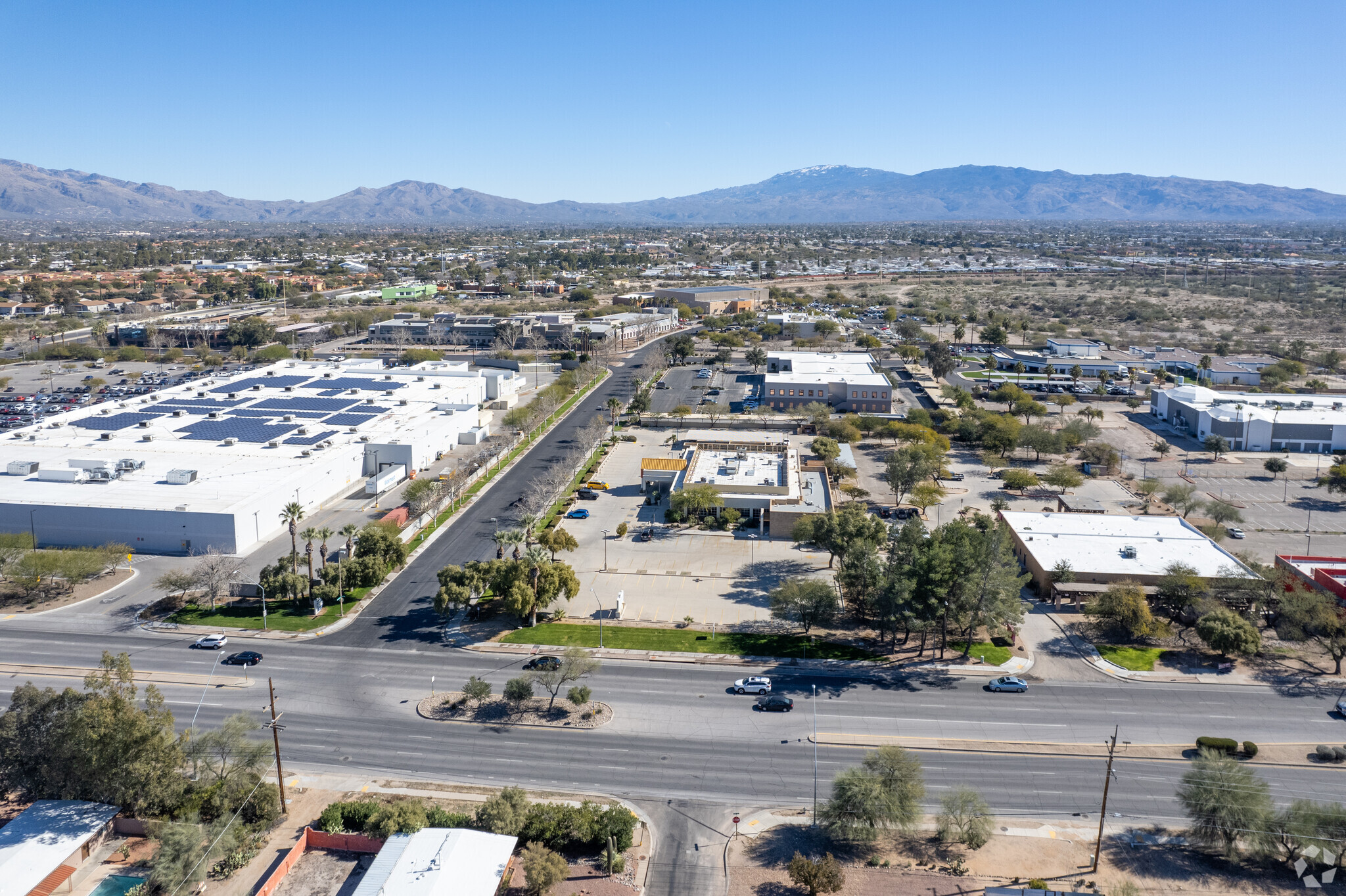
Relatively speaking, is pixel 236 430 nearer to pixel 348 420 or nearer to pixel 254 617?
pixel 348 420

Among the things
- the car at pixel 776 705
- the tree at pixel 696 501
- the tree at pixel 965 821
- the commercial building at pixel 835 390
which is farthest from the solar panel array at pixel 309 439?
the tree at pixel 965 821

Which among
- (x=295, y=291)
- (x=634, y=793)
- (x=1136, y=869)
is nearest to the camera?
(x=1136, y=869)

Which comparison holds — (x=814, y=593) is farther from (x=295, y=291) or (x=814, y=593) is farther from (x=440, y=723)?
(x=295, y=291)

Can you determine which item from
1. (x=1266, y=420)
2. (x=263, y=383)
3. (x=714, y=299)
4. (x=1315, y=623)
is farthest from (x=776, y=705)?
(x=714, y=299)

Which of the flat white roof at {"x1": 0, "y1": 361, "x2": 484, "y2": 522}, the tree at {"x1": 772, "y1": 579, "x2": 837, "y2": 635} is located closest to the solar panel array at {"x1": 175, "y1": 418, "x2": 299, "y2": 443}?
the flat white roof at {"x1": 0, "y1": 361, "x2": 484, "y2": 522}

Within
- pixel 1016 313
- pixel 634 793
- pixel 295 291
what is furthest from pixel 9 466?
pixel 1016 313

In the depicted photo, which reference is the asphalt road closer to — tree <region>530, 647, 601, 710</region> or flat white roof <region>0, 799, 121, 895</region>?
tree <region>530, 647, 601, 710</region>

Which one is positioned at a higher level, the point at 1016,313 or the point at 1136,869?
the point at 1016,313

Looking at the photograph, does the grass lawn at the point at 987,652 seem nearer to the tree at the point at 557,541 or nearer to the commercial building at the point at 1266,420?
the tree at the point at 557,541
